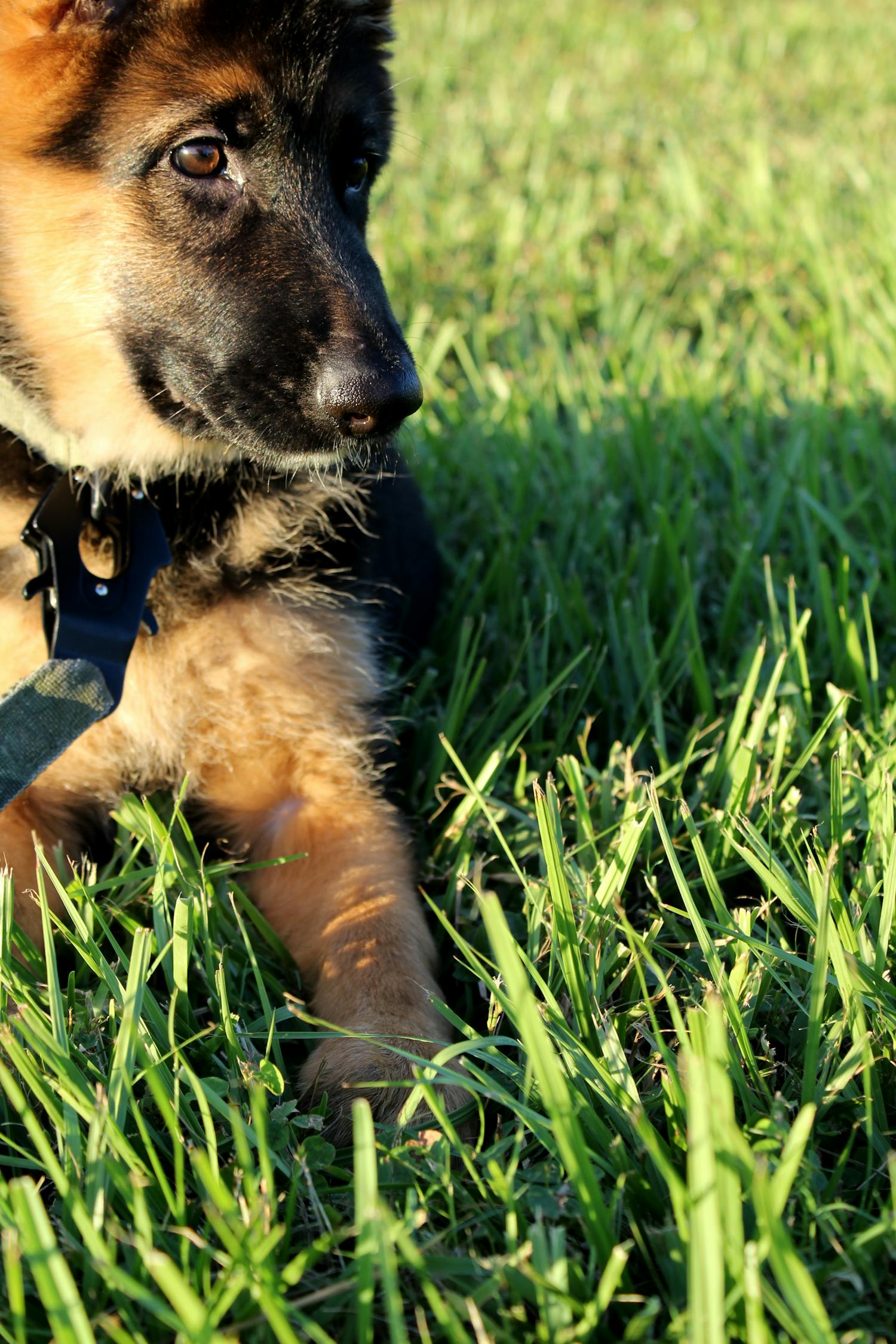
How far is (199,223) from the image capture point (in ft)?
7.06

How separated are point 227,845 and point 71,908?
642 millimetres

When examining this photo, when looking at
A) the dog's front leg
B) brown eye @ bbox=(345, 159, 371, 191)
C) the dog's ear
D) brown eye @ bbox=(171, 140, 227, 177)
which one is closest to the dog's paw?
the dog's front leg

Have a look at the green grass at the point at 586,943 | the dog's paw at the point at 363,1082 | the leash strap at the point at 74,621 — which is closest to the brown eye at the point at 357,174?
the leash strap at the point at 74,621

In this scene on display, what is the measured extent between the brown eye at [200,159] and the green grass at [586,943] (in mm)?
1187

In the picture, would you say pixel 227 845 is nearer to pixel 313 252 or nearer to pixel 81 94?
pixel 313 252

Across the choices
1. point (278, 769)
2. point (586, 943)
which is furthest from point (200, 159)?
point (586, 943)

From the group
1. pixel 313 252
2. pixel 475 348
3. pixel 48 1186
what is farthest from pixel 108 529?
pixel 475 348

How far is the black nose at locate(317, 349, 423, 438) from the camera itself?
2.04 m

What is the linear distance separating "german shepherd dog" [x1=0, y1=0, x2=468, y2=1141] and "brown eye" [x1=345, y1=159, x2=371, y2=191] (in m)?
0.01

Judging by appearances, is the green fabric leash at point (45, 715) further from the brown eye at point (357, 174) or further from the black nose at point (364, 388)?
the brown eye at point (357, 174)

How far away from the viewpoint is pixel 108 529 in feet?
7.57

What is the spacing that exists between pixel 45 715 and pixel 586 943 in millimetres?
1038

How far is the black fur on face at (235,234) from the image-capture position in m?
2.08

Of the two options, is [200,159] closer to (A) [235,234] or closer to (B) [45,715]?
(A) [235,234]
